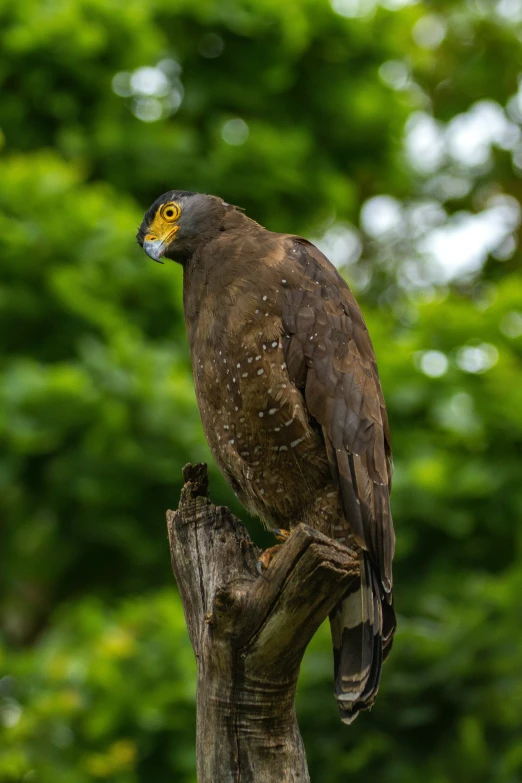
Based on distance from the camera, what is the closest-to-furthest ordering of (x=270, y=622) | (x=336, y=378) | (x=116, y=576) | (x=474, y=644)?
(x=270, y=622), (x=336, y=378), (x=474, y=644), (x=116, y=576)

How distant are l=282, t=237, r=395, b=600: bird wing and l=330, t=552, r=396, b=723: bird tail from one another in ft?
0.18

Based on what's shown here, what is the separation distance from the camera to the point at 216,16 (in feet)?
32.1

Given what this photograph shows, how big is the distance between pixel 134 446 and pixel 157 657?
1.44 metres

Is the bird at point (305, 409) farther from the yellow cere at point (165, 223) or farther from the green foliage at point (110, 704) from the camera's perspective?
the green foliage at point (110, 704)

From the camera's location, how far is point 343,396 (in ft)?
14.2

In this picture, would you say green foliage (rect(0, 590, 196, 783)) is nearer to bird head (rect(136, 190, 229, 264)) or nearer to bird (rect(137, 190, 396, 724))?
bird (rect(137, 190, 396, 724))

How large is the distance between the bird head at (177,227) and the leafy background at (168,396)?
2.71 metres

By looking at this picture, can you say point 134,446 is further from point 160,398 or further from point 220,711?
point 220,711

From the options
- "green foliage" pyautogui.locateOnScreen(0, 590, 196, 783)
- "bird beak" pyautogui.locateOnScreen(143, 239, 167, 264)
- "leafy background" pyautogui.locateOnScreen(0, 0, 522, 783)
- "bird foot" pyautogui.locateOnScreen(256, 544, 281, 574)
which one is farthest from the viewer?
"green foliage" pyautogui.locateOnScreen(0, 590, 196, 783)

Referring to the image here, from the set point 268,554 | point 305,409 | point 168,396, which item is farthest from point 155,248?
point 168,396

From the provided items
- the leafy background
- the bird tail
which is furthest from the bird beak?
the leafy background

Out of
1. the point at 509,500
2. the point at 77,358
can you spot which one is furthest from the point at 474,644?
the point at 77,358

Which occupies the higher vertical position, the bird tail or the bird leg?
the bird leg

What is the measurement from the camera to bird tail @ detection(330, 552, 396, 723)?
13.4 feet
